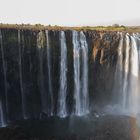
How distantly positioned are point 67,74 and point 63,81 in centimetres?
76

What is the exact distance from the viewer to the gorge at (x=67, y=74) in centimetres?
3128

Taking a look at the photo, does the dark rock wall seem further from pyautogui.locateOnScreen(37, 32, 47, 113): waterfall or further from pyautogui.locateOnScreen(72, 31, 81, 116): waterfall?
pyautogui.locateOnScreen(72, 31, 81, 116): waterfall

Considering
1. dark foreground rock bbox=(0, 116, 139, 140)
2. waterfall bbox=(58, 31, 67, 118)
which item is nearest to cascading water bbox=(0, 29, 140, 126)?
waterfall bbox=(58, 31, 67, 118)

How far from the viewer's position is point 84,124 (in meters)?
32.3

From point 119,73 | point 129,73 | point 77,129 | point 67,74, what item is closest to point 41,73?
point 67,74

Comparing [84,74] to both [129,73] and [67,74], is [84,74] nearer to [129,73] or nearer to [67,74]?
[67,74]

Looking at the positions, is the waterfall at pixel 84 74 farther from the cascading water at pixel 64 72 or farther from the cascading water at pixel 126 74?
the cascading water at pixel 126 74

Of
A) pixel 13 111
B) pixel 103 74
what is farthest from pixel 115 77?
pixel 13 111

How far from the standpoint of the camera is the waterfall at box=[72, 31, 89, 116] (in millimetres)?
33469

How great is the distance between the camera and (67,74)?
33469mm

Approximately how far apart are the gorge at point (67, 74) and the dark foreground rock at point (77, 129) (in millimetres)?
1209

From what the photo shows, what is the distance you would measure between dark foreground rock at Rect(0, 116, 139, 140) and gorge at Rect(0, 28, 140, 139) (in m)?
1.21

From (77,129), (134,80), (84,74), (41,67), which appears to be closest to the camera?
(77,129)

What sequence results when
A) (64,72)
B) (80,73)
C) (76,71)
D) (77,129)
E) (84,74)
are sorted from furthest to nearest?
(84,74)
(80,73)
(76,71)
(64,72)
(77,129)
